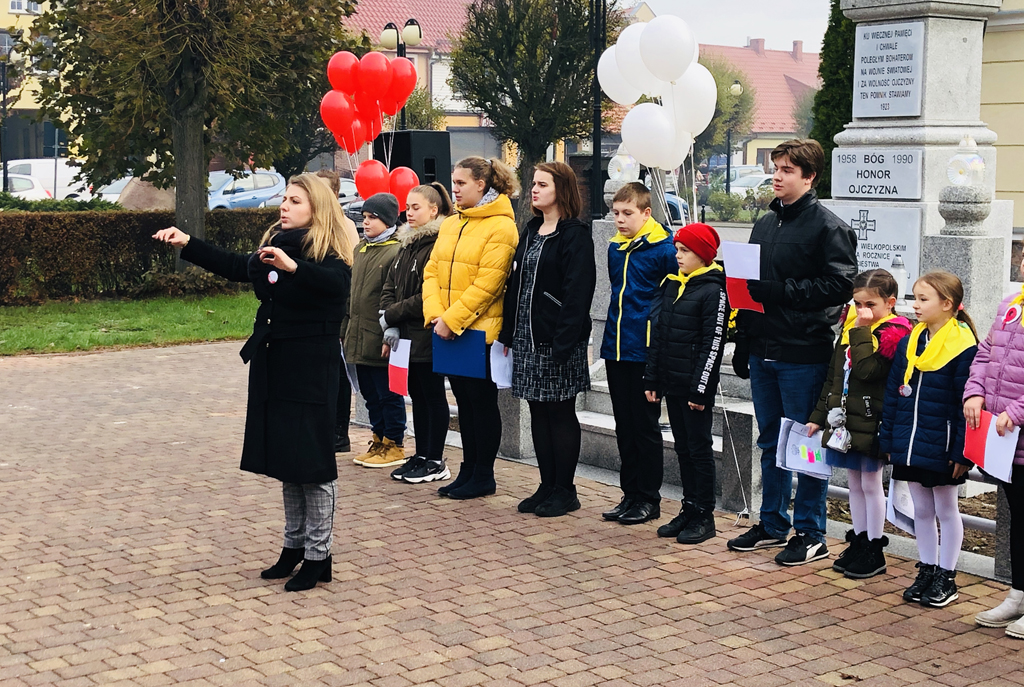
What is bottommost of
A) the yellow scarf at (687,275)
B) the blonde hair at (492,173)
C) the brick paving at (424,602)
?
the brick paving at (424,602)

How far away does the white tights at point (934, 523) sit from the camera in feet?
18.5

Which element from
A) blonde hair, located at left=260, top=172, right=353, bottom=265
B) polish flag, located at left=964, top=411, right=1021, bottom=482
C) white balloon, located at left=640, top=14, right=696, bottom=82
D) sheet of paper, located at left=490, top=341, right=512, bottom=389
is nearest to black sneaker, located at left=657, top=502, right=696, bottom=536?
sheet of paper, located at left=490, top=341, right=512, bottom=389

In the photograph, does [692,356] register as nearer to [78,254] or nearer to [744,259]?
[744,259]

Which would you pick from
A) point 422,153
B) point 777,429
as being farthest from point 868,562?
point 422,153

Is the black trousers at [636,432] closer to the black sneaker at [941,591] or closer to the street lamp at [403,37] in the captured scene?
the black sneaker at [941,591]

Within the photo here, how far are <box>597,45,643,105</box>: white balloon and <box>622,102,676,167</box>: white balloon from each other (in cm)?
87

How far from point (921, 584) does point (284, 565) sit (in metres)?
3.06

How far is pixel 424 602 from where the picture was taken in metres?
5.80

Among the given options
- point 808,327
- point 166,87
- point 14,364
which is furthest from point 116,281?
point 808,327

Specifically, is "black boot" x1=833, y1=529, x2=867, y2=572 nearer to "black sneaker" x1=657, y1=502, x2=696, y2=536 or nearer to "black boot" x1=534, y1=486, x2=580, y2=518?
"black sneaker" x1=657, y1=502, x2=696, y2=536

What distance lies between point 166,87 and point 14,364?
24.1 ft

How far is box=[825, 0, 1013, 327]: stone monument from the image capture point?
→ 404 inches

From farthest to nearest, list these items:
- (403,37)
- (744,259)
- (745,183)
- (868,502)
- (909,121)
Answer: (745,183)
(403,37)
(909,121)
(744,259)
(868,502)

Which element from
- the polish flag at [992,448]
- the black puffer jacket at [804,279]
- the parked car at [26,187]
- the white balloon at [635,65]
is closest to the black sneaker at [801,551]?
the black puffer jacket at [804,279]
